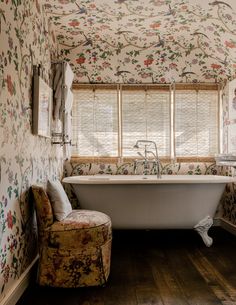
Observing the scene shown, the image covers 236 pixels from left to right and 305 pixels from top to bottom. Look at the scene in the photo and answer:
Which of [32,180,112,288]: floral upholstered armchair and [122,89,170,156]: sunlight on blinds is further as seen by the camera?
[122,89,170,156]: sunlight on blinds

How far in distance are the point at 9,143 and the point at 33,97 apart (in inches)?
26.0

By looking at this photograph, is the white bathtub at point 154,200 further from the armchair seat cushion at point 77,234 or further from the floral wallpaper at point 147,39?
the floral wallpaper at point 147,39

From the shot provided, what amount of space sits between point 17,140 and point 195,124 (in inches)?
98.7

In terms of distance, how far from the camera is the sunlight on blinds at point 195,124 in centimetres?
384

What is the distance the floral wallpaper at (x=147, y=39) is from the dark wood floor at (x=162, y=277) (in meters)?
2.01

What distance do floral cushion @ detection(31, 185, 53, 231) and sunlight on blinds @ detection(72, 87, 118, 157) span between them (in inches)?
65.8

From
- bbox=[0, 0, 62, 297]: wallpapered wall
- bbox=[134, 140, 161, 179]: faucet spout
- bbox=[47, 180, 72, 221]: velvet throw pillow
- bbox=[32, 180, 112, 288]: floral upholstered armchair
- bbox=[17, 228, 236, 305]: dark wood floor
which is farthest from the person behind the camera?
bbox=[134, 140, 161, 179]: faucet spout

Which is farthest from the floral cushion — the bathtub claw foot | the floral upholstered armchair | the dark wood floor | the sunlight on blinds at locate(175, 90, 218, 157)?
the sunlight on blinds at locate(175, 90, 218, 157)

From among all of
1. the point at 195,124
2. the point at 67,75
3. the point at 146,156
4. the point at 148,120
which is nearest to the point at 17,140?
the point at 67,75

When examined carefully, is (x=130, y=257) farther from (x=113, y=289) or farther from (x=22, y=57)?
(x=22, y=57)

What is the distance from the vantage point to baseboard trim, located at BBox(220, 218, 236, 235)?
11.3 ft

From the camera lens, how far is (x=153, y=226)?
3043mm

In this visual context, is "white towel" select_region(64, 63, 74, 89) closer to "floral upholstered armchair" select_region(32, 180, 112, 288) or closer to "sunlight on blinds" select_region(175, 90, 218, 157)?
"sunlight on blinds" select_region(175, 90, 218, 157)

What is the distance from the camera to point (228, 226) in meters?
3.57
